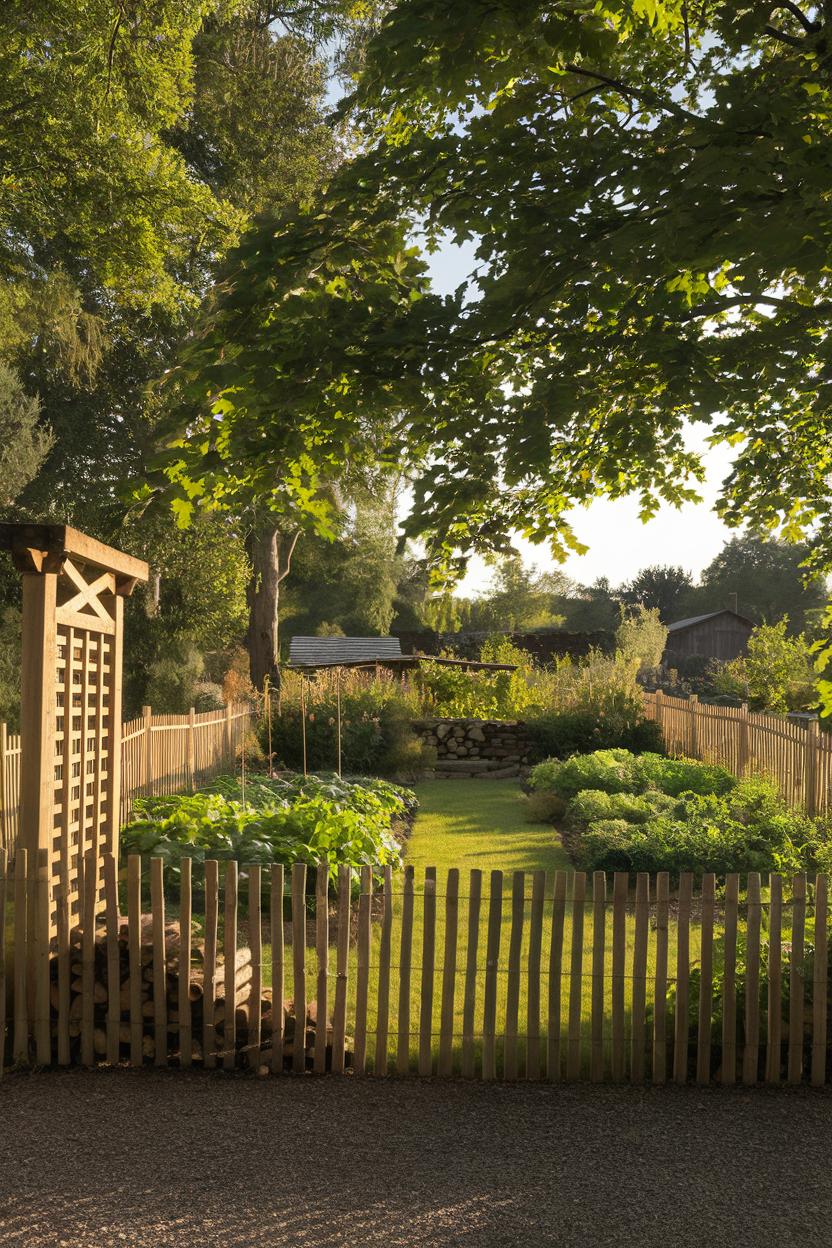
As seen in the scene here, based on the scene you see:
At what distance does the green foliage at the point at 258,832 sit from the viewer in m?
8.51

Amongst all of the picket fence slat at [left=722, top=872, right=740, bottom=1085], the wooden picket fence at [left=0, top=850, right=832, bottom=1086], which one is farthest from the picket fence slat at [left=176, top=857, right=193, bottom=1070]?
the picket fence slat at [left=722, top=872, right=740, bottom=1085]

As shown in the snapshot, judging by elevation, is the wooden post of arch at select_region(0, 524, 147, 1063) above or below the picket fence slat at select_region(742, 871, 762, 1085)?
above

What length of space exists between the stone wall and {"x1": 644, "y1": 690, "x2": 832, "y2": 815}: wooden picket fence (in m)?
2.57

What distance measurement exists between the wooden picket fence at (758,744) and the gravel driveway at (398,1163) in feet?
22.8

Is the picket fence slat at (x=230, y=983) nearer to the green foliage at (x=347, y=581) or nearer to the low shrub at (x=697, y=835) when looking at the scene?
the low shrub at (x=697, y=835)

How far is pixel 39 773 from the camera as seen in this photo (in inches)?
223

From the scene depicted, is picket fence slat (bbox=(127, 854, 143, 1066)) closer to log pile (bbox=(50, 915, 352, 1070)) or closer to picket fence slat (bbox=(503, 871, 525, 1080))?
log pile (bbox=(50, 915, 352, 1070))

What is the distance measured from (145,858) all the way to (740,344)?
5.82m

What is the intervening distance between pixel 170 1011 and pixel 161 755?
7479 mm

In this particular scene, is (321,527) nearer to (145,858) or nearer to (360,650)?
(145,858)

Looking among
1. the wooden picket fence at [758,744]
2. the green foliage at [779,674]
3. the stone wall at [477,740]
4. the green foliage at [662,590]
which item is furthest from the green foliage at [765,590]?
the wooden picket fence at [758,744]

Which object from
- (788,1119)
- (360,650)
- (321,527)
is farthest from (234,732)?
(360,650)

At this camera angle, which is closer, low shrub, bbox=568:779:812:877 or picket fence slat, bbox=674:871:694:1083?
picket fence slat, bbox=674:871:694:1083

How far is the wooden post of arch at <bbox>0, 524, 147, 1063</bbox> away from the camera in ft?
18.2
